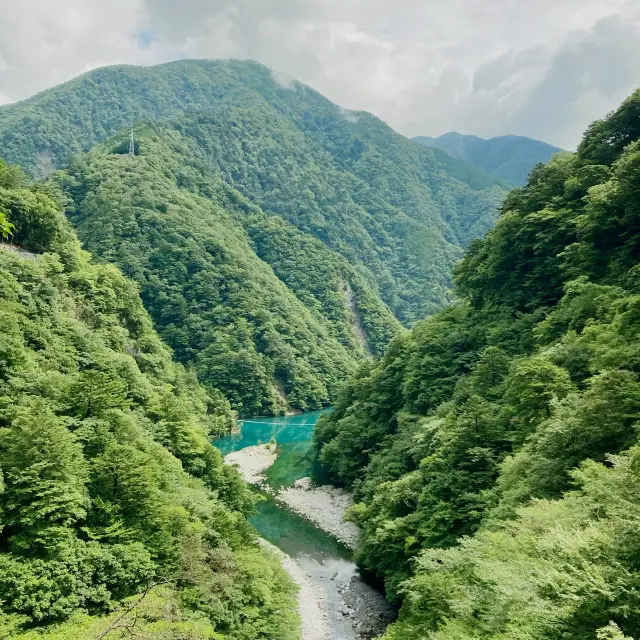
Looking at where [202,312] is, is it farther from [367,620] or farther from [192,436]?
A: [367,620]

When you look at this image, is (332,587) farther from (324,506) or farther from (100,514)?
(100,514)

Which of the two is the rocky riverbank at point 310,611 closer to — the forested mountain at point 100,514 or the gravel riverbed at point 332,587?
the gravel riverbed at point 332,587

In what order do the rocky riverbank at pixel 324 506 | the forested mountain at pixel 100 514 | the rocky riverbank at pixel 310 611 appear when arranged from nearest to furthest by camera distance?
1. the forested mountain at pixel 100 514
2. the rocky riverbank at pixel 310 611
3. the rocky riverbank at pixel 324 506

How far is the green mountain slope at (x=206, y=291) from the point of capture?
112 metres

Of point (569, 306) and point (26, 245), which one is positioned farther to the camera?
point (26, 245)

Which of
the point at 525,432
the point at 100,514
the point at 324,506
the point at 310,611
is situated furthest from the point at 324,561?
the point at 525,432

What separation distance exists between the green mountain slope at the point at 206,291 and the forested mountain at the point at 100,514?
2730 inches

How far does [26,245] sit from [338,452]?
36.5m

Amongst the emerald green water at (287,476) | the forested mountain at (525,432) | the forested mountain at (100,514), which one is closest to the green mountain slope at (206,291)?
the emerald green water at (287,476)

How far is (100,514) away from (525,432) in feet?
67.8

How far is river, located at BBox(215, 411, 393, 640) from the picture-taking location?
28.1 meters

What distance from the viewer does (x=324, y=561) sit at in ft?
119

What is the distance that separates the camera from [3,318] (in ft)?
95.9

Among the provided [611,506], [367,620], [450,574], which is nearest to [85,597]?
[450,574]
